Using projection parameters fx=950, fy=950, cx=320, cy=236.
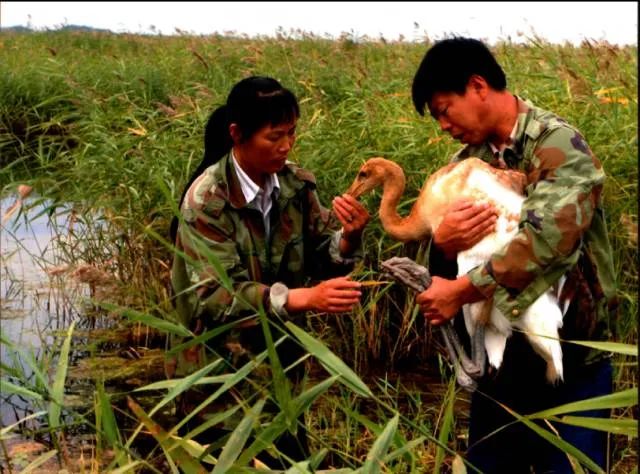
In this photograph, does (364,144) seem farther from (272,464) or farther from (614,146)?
Answer: (272,464)

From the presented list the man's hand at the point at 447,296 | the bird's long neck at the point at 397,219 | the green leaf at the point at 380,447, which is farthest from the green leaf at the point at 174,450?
the bird's long neck at the point at 397,219

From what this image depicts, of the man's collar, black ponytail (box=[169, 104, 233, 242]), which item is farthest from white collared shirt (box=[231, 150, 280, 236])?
black ponytail (box=[169, 104, 233, 242])

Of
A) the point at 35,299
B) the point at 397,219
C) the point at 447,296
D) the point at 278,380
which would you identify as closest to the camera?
the point at 278,380

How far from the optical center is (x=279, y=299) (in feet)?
8.29

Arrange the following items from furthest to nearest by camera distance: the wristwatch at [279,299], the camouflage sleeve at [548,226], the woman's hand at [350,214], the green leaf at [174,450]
Answer: the woman's hand at [350,214] → the wristwatch at [279,299] → the camouflage sleeve at [548,226] → the green leaf at [174,450]

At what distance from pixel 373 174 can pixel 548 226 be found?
0.76 metres

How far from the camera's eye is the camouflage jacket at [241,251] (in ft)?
8.52

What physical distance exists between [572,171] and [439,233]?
367 millimetres

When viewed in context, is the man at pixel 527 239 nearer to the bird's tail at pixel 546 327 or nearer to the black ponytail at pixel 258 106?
the bird's tail at pixel 546 327

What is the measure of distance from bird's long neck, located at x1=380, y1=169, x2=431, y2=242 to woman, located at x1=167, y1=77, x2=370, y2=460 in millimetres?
93

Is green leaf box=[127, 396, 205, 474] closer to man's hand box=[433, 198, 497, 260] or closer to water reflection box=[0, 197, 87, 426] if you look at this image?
man's hand box=[433, 198, 497, 260]

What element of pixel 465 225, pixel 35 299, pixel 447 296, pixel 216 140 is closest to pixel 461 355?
pixel 447 296

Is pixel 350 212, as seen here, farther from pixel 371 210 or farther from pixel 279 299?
pixel 371 210

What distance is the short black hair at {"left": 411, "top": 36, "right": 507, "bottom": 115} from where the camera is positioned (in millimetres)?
2357
